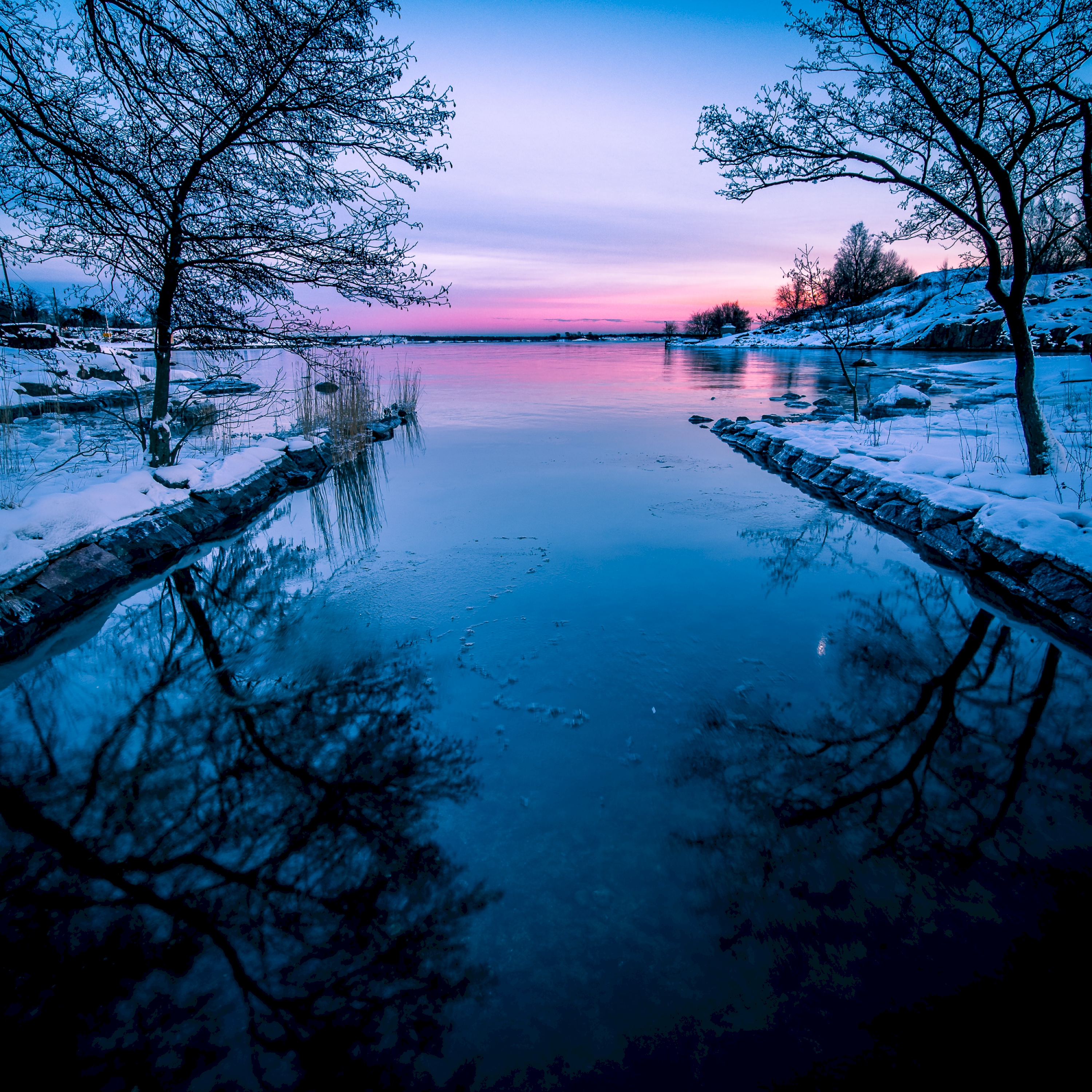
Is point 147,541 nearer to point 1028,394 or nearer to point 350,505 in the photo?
point 350,505

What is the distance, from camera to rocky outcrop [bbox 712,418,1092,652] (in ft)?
15.0

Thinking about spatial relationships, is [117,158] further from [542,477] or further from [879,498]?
[879,498]

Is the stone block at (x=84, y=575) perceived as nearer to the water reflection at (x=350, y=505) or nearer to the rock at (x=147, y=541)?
the rock at (x=147, y=541)

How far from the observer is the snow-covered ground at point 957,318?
28.5 meters

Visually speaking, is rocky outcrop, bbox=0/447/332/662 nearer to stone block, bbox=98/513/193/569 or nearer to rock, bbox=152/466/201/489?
stone block, bbox=98/513/193/569

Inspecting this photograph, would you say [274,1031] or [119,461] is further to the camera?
[119,461]

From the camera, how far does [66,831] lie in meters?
2.59

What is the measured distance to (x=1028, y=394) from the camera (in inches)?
266

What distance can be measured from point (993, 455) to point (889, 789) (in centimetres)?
799

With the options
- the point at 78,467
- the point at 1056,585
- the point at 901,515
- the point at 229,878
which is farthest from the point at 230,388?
the point at 1056,585

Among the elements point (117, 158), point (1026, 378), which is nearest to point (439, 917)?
point (117, 158)

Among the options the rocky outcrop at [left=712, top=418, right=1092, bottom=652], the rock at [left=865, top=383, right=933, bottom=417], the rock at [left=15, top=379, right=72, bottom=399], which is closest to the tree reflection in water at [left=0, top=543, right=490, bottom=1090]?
the rocky outcrop at [left=712, top=418, right=1092, bottom=652]

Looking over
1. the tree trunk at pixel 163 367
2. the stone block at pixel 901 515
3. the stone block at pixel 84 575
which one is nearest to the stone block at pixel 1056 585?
the stone block at pixel 901 515

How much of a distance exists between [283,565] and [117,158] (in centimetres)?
385
